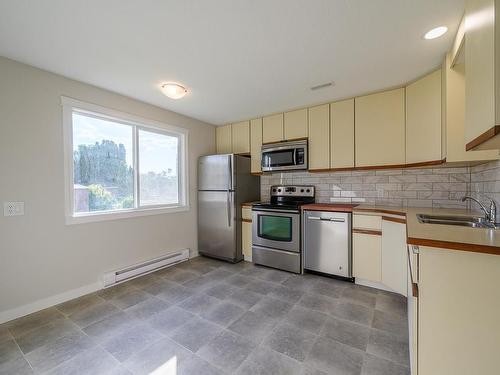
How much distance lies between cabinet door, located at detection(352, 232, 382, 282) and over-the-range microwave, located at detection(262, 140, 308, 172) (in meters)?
1.17

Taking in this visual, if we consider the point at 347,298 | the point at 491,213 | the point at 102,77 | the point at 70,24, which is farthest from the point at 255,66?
the point at 347,298

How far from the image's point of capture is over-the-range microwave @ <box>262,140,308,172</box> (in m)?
3.14

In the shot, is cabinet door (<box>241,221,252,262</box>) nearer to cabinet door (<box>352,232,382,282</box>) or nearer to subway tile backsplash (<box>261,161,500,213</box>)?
subway tile backsplash (<box>261,161,500,213</box>)

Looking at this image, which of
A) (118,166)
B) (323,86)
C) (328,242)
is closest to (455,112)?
(323,86)

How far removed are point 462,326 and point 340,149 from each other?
220cm

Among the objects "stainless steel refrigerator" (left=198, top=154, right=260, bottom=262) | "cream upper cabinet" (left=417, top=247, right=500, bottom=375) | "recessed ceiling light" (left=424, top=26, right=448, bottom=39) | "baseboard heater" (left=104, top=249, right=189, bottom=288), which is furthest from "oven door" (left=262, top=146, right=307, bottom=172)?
"cream upper cabinet" (left=417, top=247, right=500, bottom=375)

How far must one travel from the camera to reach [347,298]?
2.31 metres

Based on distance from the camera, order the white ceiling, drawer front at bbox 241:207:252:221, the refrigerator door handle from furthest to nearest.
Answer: drawer front at bbox 241:207:252:221 → the refrigerator door handle → the white ceiling

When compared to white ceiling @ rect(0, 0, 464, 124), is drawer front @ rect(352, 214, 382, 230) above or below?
A: below

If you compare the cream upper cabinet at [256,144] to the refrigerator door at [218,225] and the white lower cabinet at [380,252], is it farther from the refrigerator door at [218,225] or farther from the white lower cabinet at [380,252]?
the white lower cabinet at [380,252]

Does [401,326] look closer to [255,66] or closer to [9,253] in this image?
[255,66]

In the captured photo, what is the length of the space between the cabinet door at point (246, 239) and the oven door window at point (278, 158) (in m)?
0.97

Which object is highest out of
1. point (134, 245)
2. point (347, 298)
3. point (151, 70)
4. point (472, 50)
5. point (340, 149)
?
point (151, 70)

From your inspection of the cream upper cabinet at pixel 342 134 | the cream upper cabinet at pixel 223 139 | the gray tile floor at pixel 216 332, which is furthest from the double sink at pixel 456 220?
the cream upper cabinet at pixel 223 139
